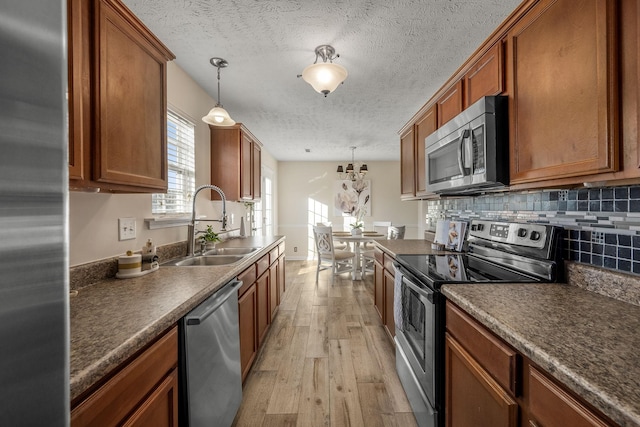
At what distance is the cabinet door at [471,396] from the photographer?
35.5 inches

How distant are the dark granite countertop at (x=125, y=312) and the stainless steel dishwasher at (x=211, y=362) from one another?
7cm

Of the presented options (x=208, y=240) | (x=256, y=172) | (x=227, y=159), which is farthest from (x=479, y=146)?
(x=256, y=172)

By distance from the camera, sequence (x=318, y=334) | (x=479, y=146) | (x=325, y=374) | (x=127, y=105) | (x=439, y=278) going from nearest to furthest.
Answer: (x=127, y=105), (x=439, y=278), (x=479, y=146), (x=325, y=374), (x=318, y=334)

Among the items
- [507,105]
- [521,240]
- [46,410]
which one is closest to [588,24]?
[507,105]

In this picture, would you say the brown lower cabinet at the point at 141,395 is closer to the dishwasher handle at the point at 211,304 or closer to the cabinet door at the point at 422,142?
the dishwasher handle at the point at 211,304

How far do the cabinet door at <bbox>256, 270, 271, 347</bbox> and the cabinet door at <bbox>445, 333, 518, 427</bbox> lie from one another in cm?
140

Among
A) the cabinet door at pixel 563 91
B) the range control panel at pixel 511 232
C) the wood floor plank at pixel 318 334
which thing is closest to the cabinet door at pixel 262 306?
the wood floor plank at pixel 318 334

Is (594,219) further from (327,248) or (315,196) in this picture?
(315,196)

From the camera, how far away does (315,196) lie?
22.4 ft

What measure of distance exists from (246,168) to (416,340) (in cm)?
242

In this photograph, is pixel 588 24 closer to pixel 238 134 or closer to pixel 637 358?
pixel 637 358

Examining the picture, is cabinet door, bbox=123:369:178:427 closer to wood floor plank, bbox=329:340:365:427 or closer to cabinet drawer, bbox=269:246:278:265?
wood floor plank, bbox=329:340:365:427

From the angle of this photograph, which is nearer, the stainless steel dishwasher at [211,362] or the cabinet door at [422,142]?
the stainless steel dishwasher at [211,362]

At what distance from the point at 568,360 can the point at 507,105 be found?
1.24 meters
